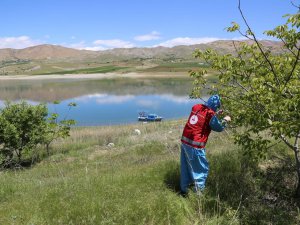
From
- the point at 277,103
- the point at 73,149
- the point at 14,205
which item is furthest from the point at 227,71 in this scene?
the point at 73,149

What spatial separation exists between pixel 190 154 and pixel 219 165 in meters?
1.24

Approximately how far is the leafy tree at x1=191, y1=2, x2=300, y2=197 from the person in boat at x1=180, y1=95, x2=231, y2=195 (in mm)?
320

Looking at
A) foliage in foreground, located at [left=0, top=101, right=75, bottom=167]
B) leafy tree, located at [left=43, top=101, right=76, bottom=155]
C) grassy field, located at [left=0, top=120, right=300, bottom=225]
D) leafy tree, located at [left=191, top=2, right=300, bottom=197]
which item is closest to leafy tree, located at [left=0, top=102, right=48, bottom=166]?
foliage in foreground, located at [left=0, top=101, right=75, bottom=167]

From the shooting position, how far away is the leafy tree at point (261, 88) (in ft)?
17.1

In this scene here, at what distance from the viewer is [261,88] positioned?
555 cm

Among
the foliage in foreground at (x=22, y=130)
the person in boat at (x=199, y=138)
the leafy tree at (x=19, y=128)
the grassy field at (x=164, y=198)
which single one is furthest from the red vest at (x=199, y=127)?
the leafy tree at (x=19, y=128)

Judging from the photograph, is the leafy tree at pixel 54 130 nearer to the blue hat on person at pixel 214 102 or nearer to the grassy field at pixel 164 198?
the grassy field at pixel 164 198

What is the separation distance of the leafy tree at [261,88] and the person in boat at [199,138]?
320 millimetres

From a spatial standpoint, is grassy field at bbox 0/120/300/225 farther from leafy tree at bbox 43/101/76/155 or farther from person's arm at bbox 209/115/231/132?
leafy tree at bbox 43/101/76/155

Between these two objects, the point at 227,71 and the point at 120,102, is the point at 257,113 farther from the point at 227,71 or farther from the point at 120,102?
the point at 120,102

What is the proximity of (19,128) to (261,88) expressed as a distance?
44.3ft

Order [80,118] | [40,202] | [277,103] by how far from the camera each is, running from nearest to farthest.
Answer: [277,103] → [40,202] → [80,118]

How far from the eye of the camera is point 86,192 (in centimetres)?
643

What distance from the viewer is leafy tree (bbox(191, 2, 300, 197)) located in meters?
5.21
